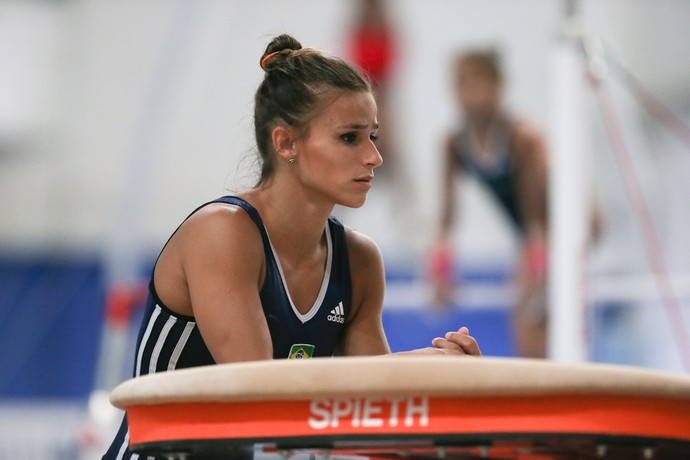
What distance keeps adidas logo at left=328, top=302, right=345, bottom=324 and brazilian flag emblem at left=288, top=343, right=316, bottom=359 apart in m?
0.07

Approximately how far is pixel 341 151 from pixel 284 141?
0.12 m

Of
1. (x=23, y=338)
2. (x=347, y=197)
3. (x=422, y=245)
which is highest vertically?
(x=422, y=245)

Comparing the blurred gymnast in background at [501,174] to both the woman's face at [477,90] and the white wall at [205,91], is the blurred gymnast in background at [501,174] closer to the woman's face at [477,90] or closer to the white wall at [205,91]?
the woman's face at [477,90]

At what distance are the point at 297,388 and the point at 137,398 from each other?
0.85 ft

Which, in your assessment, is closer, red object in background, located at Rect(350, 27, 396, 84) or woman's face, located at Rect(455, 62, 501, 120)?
woman's face, located at Rect(455, 62, 501, 120)

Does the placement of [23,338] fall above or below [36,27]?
below

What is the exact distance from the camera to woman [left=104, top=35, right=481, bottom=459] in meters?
1.71

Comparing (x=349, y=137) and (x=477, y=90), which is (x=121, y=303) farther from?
(x=349, y=137)

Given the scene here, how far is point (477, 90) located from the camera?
487 centimetres

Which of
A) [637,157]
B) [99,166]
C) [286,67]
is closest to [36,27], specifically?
[99,166]

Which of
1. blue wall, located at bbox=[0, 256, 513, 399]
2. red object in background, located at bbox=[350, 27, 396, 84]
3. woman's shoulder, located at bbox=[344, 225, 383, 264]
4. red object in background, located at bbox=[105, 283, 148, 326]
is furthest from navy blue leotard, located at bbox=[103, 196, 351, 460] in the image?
blue wall, located at bbox=[0, 256, 513, 399]

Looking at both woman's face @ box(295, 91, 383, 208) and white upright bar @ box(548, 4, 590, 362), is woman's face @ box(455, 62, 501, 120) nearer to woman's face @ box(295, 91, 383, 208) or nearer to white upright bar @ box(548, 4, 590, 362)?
white upright bar @ box(548, 4, 590, 362)

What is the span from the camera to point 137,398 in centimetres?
138

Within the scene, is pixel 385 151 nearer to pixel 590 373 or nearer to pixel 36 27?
pixel 36 27
